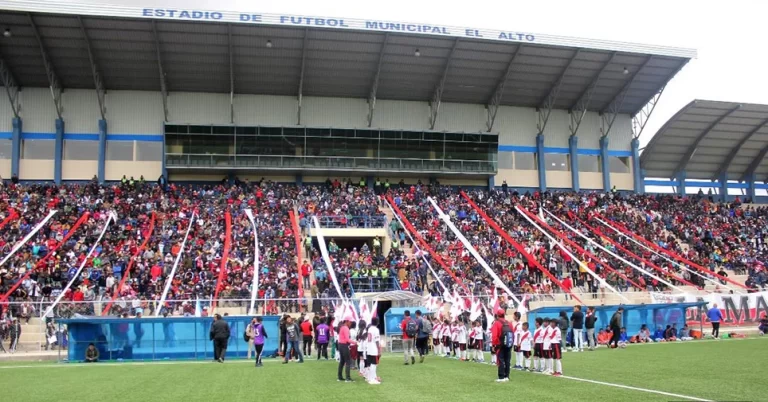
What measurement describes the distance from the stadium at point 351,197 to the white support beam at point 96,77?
0.32m

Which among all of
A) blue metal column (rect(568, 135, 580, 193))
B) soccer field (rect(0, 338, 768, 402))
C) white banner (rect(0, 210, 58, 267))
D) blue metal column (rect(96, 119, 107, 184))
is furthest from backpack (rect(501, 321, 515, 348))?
blue metal column (rect(568, 135, 580, 193))

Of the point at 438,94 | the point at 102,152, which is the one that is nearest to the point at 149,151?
the point at 102,152

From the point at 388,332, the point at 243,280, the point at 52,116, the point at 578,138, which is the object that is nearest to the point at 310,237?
the point at 243,280

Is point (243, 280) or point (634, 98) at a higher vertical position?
point (634, 98)

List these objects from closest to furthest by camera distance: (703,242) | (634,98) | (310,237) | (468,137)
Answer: (310,237)
(703,242)
(468,137)
(634,98)

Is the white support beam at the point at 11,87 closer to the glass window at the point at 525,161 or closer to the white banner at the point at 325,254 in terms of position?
the white banner at the point at 325,254

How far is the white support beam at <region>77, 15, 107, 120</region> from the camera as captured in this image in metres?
42.5

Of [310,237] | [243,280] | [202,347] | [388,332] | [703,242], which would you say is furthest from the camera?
[703,242]

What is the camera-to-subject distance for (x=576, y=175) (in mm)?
56469

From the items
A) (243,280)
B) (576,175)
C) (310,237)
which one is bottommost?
(243,280)

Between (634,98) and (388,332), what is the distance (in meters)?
35.3

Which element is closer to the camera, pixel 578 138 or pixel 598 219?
pixel 598 219

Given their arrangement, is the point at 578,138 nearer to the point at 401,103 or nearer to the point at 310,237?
the point at 401,103

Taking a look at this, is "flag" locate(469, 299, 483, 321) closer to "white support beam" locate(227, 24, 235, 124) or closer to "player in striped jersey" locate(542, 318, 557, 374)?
"player in striped jersey" locate(542, 318, 557, 374)
